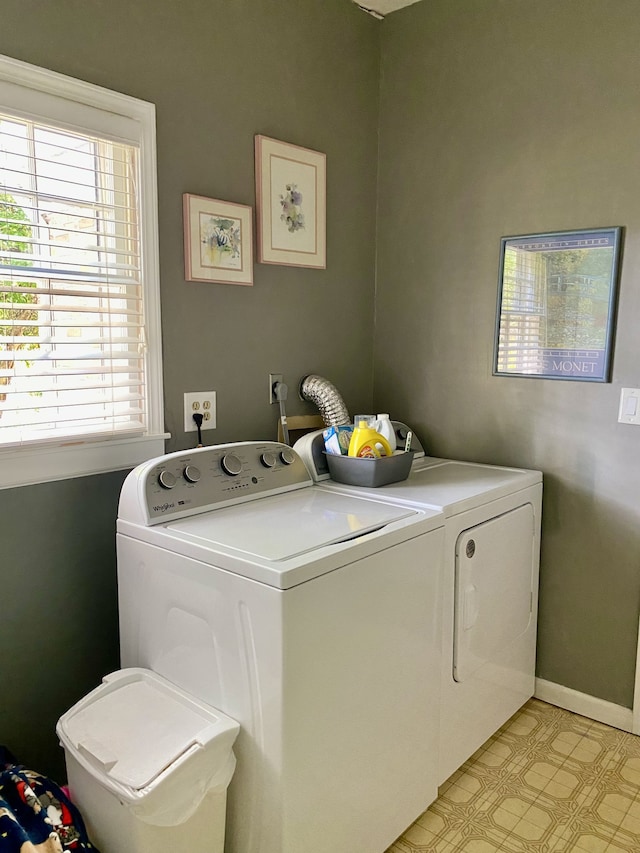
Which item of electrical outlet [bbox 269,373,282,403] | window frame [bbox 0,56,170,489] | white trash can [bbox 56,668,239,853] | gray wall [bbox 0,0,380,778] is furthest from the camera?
electrical outlet [bbox 269,373,282,403]

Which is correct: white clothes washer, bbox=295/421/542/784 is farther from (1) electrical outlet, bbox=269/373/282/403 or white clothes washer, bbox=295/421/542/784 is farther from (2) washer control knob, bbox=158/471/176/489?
(2) washer control knob, bbox=158/471/176/489

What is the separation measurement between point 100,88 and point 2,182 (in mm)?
394

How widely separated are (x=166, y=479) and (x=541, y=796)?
1.47m

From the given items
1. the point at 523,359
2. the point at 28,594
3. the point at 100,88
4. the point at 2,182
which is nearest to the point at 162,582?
the point at 28,594

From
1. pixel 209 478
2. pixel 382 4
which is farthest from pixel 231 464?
pixel 382 4

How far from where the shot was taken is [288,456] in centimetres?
207

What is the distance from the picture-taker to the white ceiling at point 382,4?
253 centimetres

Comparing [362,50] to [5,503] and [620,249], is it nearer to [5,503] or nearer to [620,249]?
[620,249]

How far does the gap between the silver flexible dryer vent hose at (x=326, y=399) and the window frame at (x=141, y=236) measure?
0.62 m

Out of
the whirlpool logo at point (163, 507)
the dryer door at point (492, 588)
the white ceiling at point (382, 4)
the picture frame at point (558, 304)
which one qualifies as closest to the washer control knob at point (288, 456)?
the whirlpool logo at point (163, 507)

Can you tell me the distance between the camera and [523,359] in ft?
7.86

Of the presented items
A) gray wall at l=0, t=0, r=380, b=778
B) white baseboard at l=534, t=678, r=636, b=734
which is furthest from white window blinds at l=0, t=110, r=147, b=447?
white baseboard at l=534, t=678, r=636, b=734

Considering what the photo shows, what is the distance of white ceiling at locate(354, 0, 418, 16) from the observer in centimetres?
253

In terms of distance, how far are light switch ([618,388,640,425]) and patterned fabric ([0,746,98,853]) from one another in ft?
6.30
